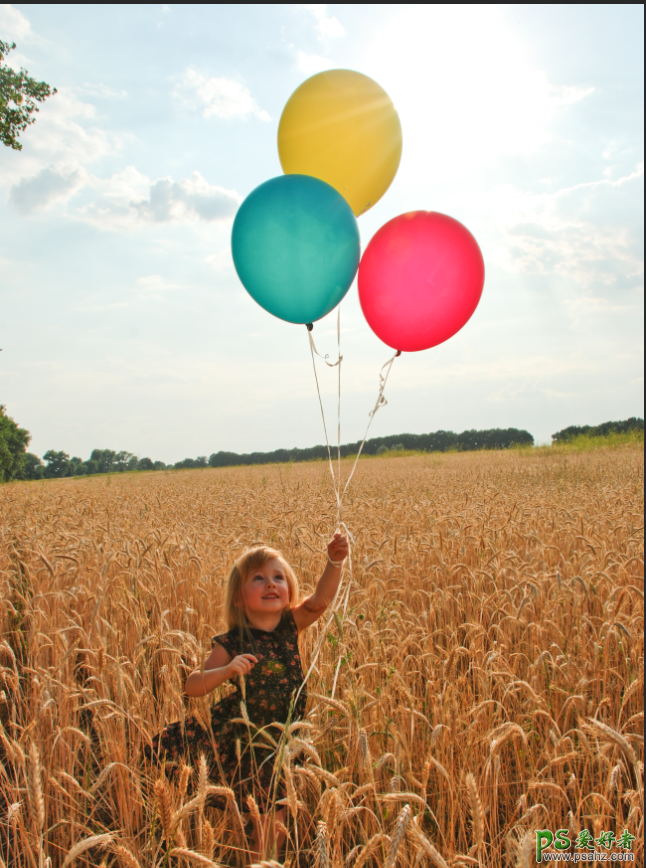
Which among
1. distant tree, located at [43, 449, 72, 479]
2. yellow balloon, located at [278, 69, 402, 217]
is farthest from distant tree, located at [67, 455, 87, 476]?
yellow balloon, located at [278, 69, 402, 217]

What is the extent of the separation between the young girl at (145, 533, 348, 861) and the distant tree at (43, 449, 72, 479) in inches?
3601

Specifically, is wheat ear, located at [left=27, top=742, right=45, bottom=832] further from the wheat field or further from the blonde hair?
the blonde hair

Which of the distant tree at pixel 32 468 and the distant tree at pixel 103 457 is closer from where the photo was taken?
the distant tree at pixel 32 468

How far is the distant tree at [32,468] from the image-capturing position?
2348 inches

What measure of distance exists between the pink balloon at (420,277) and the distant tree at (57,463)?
300 ft

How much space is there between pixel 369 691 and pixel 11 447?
64.0 m

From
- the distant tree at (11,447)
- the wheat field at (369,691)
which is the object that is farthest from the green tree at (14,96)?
the distant tree at (11,447)

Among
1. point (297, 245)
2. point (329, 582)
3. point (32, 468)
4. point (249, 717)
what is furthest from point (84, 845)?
point (32, 468)

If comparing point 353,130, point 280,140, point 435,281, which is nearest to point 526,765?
point 435,281

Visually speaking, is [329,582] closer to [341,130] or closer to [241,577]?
[241,577]

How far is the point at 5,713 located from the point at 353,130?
3.90 meters

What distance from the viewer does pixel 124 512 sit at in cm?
828

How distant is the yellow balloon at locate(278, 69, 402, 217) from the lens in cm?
323

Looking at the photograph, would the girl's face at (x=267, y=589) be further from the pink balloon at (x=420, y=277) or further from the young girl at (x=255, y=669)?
the pink balloon at (x=420, y=277)
